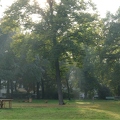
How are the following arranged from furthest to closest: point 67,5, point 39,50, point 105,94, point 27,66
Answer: point 105,94 → point 27,66 → point 39,50 → point 67,5

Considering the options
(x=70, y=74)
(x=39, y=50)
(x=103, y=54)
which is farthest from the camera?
(x=70, y=74)

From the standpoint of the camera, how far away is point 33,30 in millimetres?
32688

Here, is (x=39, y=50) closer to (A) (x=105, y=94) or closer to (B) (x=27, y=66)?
(B) (x=27, y=66)

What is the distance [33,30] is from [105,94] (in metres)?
44.0

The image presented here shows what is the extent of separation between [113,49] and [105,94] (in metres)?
32.0

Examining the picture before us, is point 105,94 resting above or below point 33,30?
below

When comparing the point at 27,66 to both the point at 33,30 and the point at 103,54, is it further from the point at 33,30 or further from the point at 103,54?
the point at 33,30

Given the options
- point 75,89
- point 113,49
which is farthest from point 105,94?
point 113,49

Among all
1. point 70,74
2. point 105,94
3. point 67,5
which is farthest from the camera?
point 105,94

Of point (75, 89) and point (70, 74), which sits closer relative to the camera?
point (70, 74)

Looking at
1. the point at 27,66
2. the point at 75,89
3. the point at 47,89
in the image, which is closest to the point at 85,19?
the point at 27,66

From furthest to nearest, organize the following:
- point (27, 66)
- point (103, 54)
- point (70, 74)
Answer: point (70, 74) < point (27, 66) < point (103, 54)

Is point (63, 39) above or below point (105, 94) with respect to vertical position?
above

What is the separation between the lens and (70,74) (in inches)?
2655
